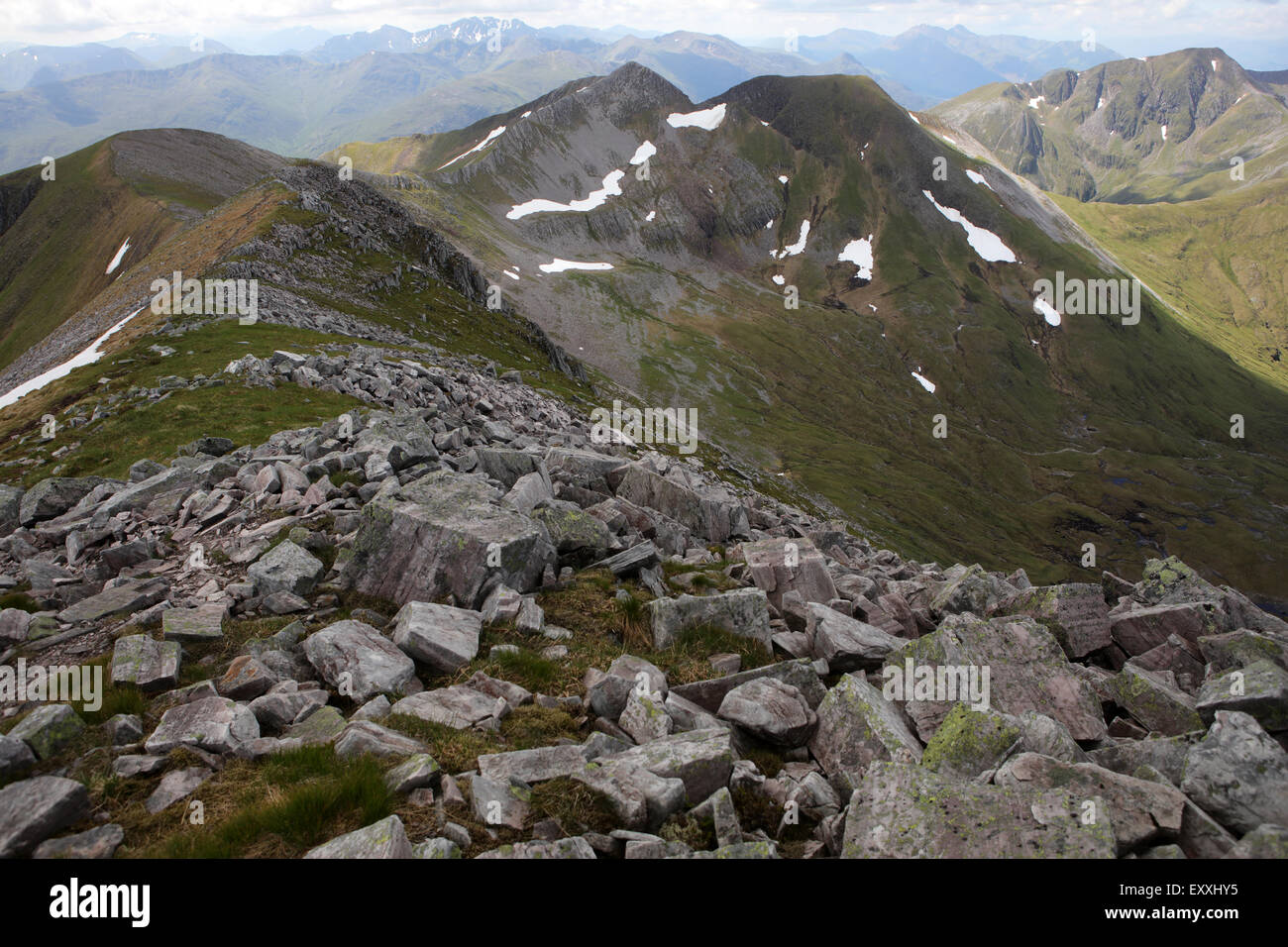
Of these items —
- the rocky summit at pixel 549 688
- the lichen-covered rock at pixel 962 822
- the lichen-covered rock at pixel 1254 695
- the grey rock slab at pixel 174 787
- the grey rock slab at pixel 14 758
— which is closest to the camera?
the lichen-covered rock at pixel 962 822

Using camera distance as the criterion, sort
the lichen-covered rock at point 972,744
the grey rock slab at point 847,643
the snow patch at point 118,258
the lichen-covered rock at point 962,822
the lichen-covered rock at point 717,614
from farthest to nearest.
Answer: the snow patch at point 118,258, the grey rock slab at point 847,643, the lichen-covered rock at point 717,614, the lichen-covered rock at point 972,744, the lichen-covered rock at point 962,822

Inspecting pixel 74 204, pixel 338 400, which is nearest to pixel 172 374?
pixel 338 400

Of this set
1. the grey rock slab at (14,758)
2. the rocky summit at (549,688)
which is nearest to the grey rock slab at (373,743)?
the rocky summit at (549,688)

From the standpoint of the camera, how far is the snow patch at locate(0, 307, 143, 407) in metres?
49.8

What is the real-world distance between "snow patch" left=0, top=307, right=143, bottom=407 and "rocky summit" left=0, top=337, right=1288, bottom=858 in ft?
113

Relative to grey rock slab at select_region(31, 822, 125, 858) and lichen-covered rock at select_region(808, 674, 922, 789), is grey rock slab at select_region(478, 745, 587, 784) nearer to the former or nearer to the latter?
grey rock slab at select_region(31, 822, 125, 858)

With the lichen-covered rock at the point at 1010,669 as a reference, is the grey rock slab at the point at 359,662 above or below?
above

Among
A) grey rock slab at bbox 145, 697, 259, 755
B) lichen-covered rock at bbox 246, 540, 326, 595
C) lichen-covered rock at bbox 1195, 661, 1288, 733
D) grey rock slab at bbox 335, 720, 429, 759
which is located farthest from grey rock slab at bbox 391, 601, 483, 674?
lichen-covered rock at bbox 1195, 661, 1288, 733

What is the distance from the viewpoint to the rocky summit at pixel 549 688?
28.1 feet

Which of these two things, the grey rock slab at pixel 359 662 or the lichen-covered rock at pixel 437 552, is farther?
the lichen-covered rock at pixel 437 552

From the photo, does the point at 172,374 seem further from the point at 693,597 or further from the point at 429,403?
the point at 693,597

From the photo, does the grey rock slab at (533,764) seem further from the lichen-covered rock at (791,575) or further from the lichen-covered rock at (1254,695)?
the lichen-covered rock at (1254,695)

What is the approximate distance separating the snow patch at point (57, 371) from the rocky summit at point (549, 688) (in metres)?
34.6

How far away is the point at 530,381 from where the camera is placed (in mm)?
72875
